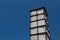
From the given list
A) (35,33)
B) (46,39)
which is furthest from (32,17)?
(46,39)

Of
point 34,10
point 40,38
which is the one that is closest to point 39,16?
point 34,10

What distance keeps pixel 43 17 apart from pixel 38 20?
539 mm

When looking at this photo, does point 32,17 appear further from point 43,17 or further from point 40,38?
point 40,38

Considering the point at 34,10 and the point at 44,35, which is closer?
the point at 44,35

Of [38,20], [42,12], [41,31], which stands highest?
[42,12]

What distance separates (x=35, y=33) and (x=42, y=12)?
6.54 feet

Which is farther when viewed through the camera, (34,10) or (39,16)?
(34,10)

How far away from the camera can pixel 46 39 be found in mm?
10852

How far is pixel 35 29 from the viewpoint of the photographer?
36.1 feet

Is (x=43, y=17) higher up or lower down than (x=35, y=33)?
higher up

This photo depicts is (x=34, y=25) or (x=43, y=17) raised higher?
(x=43, y=17)

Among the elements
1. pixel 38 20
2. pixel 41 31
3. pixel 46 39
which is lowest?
pixel 46 39

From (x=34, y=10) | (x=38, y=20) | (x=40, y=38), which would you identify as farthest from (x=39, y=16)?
(x=40, y=38)

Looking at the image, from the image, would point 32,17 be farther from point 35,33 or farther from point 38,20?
point 35,33
